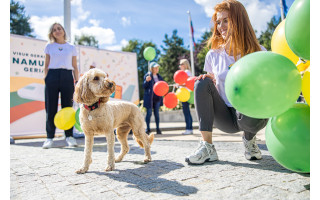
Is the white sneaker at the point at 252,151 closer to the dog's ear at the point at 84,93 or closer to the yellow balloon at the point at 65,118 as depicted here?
the dog's ear at the point at 84,93

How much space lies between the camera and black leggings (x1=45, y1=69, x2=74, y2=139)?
5074 millimetres

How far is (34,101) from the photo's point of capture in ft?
24.9

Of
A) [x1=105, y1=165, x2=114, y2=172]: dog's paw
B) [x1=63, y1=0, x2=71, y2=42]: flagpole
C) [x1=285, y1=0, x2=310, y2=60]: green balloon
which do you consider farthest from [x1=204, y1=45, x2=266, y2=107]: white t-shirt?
[x1=63, y1=0, x2=71, y2=42]: flagpole

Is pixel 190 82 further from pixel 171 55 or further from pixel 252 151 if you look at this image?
pixel 171 55

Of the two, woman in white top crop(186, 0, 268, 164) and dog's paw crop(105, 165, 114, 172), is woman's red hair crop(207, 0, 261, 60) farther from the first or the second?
dog's paw crop(105, 165, 114, 172)

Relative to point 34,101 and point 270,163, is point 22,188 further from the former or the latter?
point 34,101

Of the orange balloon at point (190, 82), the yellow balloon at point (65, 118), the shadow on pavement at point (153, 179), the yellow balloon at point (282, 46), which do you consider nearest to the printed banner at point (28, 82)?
the yellow balloon at point (65, 118)

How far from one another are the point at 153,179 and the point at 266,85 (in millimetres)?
1422

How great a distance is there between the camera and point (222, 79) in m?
3.01

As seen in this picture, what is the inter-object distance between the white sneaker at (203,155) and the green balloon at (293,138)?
1172 millimetres

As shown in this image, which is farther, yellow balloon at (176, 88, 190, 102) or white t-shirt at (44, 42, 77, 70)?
yellow balloon at (176, 88, 190, 102)

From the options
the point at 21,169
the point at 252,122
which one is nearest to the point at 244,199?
the point at 252,122

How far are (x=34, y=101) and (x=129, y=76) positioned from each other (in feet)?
11.4

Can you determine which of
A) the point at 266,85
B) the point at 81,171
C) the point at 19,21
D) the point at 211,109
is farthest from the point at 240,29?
the point at 19,21
